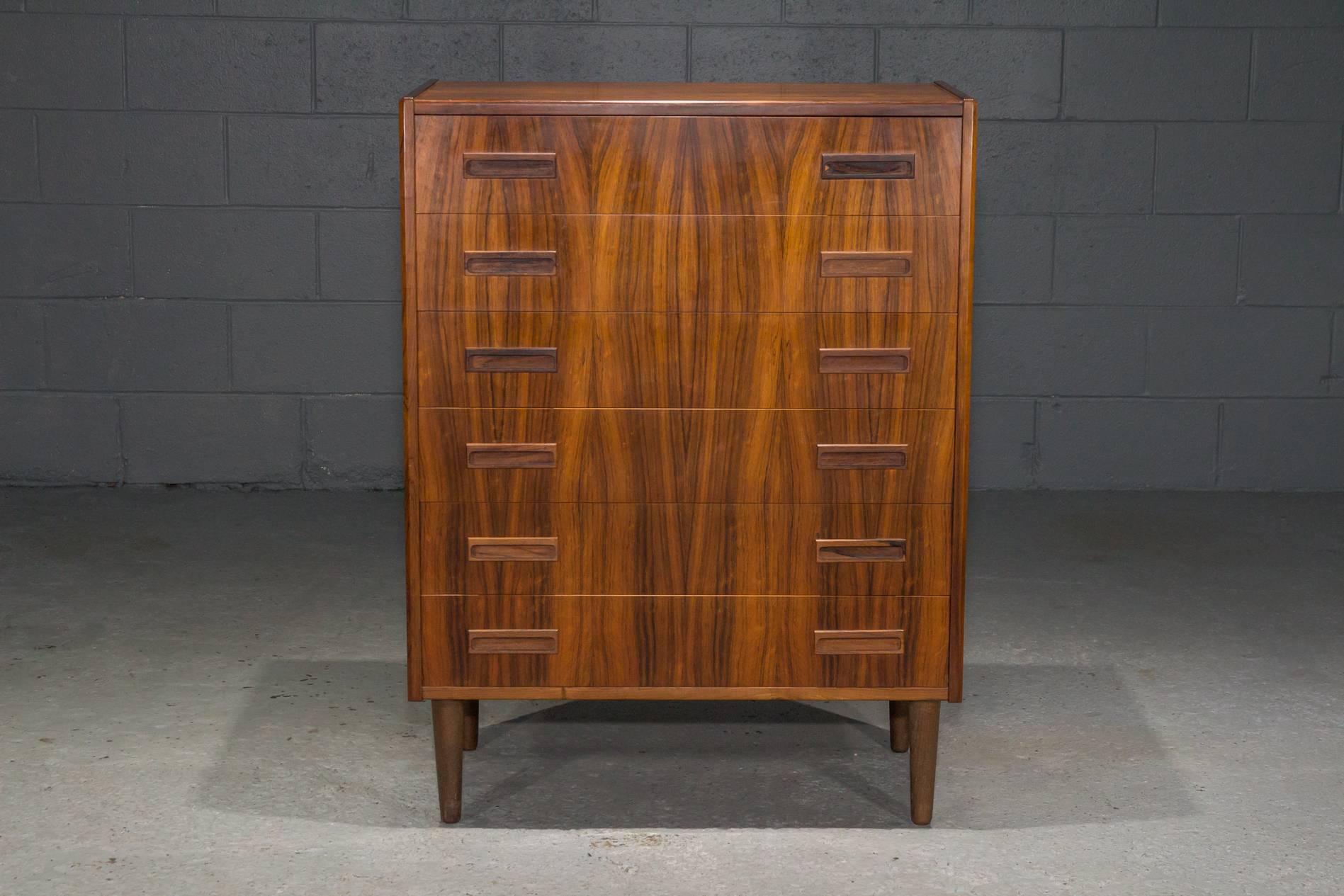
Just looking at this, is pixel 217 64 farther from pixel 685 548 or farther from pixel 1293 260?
pixel 1293 260

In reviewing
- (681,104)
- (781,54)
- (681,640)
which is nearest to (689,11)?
(781,54)

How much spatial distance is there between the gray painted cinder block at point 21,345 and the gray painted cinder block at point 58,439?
53mm

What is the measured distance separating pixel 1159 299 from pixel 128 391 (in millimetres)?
2963

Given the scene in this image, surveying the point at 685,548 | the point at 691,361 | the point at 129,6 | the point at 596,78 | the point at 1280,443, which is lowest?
the point at 1280,443

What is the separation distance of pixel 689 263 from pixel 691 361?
13 cm

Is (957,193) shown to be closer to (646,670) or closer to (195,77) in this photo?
(646,670)

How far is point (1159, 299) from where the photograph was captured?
14.5 feet

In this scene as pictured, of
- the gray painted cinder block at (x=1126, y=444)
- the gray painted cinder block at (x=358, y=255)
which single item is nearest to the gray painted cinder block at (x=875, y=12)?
the gray painted cinder block at (x=1126, y=444)

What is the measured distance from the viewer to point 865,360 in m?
2.11

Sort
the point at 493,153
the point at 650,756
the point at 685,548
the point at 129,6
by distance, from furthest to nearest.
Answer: the point at 129,6 < the point at 650,756 < the point at 685,548 < the point at 493,153

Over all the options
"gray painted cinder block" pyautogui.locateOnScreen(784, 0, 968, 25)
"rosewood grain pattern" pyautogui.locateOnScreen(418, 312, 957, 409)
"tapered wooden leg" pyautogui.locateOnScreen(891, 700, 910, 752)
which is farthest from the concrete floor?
"gray painted cinder block" pyautogui.locateOnScreen(784, 0, 968, 25)

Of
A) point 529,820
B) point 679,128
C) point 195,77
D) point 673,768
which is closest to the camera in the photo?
point 679,128

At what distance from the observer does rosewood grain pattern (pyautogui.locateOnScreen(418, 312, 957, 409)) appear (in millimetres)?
2094

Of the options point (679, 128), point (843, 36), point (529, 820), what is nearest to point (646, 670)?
point (529, 820)
